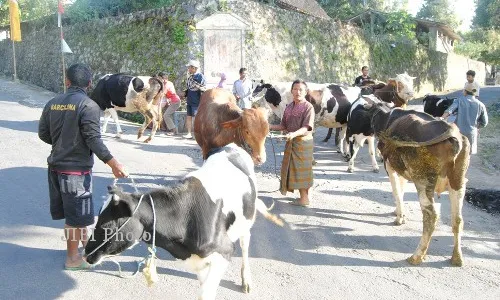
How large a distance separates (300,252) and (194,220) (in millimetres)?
2278

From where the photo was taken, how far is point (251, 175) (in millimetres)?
3727

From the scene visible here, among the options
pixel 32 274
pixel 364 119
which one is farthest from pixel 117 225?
pixel 364 119

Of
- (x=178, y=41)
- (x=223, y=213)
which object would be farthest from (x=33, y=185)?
(x=178, y=41)

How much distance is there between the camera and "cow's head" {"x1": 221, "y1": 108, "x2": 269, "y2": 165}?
4398 millimetres

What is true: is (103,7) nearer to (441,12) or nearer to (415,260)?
(415,260)

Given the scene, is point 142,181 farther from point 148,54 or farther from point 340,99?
point 148,54

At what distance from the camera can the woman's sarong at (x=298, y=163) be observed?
618 centimetres

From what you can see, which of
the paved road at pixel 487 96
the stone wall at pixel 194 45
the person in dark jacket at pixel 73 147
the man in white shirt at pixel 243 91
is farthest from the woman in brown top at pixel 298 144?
the paved road at pixel 487 96

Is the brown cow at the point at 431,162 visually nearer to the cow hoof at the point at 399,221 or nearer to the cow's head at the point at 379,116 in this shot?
the cow's head at the point at 379,116

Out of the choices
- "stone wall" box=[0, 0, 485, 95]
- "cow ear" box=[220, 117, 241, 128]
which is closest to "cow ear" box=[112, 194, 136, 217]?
"cow ear" box=[220, 117, 241, 128]

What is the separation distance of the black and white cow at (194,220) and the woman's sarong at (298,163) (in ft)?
9.14

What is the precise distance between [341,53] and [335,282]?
604 inches

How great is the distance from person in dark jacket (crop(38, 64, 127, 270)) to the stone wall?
1023 cm

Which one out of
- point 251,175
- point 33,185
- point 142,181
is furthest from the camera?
point 142,181
